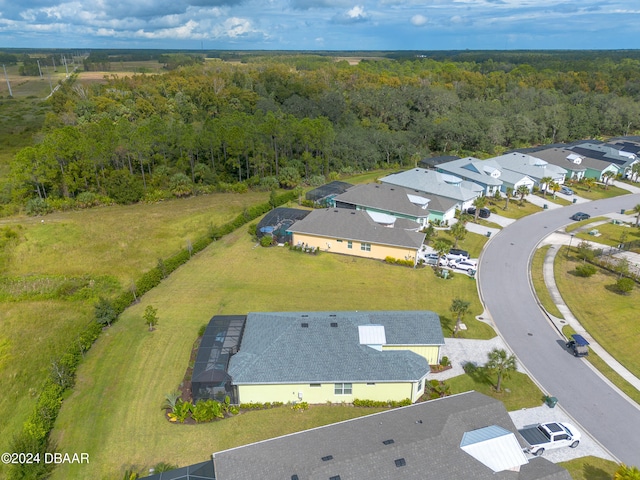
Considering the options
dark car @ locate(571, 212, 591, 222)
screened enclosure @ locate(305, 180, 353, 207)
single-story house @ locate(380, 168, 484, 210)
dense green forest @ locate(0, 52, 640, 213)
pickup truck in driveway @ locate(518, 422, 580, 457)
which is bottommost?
pickup truck in driveway @ locate(518, 422, 580, 457)

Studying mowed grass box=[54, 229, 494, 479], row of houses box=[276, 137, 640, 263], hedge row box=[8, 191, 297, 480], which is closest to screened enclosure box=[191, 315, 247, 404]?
mowed grass box=[54, 229, 494, 479]

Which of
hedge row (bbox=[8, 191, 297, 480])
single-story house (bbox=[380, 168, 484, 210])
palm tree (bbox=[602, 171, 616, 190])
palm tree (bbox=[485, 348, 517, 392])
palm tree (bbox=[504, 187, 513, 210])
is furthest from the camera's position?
palm tree (bbox=[602, 171, 616, 190])

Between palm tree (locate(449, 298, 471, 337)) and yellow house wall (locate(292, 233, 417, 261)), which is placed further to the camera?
yellow house wall (locate(292, 233, 417, 261))

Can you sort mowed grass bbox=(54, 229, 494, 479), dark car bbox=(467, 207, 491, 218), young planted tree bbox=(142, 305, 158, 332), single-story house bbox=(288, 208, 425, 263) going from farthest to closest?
dark car bbox=(467, 207, 491, 218) < single-story house bbox=(288, 208, 425, 263) < young planted tree bbox=(142, 305, 158, 332) < mowed grass bbox=(54, 229, 494, 479)

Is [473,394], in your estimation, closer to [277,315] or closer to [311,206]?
[277,315]

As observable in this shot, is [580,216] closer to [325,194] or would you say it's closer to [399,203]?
[399,203]

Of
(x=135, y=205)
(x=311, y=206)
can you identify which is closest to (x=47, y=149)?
(x=135, y=205)

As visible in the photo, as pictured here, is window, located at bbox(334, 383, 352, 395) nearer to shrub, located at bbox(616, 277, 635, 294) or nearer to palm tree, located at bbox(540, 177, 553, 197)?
shrub, located at bbox(616, 277, 635, 294)
